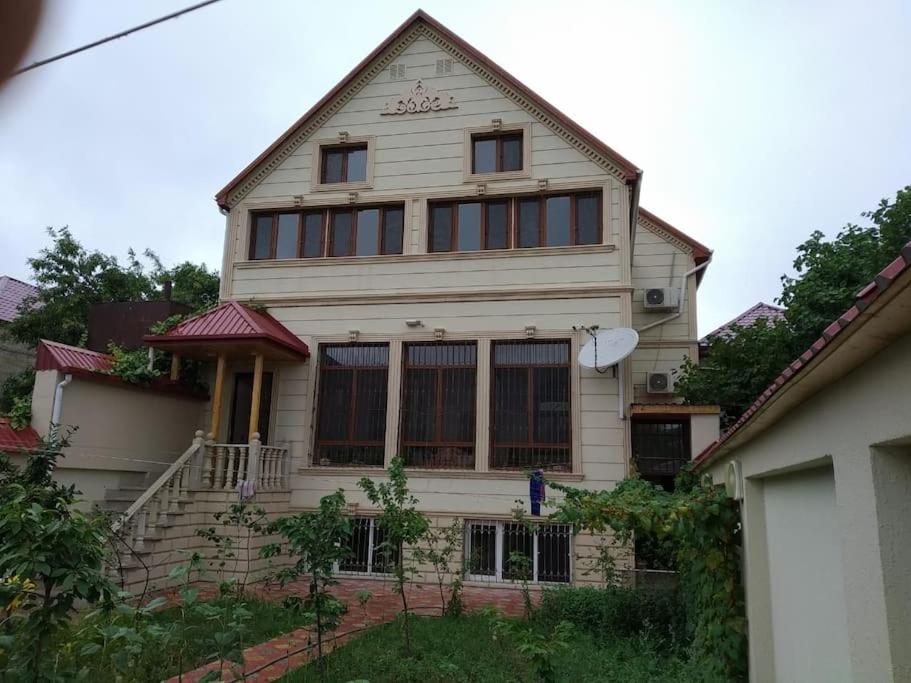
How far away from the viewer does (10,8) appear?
97cm

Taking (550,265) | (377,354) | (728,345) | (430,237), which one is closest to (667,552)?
(728,345)

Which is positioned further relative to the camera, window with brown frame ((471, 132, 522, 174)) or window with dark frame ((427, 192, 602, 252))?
window with brown frame ((471, 132, 522, 174))

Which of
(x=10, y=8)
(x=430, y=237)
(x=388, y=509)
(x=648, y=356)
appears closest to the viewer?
(x=10, y=8)

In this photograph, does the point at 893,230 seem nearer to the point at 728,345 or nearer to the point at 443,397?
the point at 728,345

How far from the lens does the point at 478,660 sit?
257 inches

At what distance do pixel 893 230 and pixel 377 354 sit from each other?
9401mm

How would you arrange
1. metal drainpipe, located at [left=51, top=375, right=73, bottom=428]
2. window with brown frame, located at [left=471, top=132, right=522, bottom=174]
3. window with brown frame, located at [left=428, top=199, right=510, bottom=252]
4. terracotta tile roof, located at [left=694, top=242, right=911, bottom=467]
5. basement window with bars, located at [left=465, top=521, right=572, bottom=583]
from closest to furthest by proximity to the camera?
terracotta tile roof, located at [left=694, top=242, right=911, bottom=467], metal drainpipe, located at [left=51, top=375, right=73, bottom=428], basement window with bars, located at [left=465, top=521, right=572, bottom=583], window with brown frame, located at [left=428, top=199, right=510, bottom=252], window with brown frame, located at [left=471, top=132, right=522, bottom=174]

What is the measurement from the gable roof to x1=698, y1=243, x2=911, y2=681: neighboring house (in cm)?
843

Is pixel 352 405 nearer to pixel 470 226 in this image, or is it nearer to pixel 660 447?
pixel 470 226

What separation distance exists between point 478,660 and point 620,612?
232 centimetres

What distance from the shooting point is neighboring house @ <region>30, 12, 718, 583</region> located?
1161 cm

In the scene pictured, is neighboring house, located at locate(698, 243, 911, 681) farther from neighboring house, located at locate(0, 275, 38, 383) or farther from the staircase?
neighboring house, located at locate(0, 275, 38, 383)

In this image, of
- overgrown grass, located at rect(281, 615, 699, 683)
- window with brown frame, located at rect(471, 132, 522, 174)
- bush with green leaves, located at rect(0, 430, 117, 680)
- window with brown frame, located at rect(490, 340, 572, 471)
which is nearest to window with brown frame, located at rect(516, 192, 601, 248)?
window with brown frame, located at rect(471, 132, 522, 174)

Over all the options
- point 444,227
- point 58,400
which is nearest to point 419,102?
point 444,227
